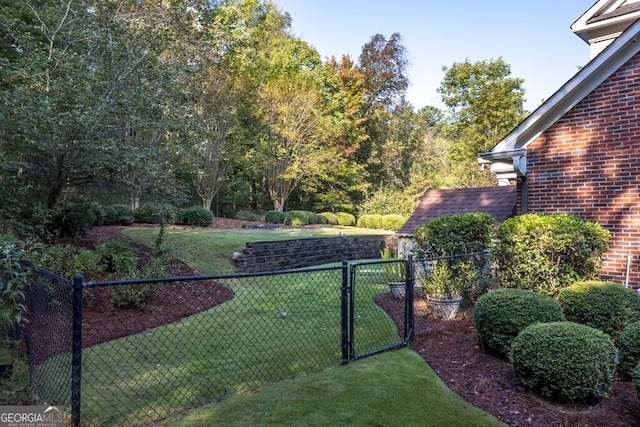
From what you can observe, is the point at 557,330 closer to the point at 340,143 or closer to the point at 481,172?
the point at 481,172

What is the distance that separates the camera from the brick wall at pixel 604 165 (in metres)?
6.49

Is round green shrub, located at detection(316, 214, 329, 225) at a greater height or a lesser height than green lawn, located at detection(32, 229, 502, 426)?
greater

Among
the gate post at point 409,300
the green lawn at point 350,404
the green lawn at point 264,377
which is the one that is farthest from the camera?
the gate post at point 409,300

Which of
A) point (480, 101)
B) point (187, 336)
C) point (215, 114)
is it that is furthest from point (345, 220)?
point (187, 336)

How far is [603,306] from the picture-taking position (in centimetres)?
495

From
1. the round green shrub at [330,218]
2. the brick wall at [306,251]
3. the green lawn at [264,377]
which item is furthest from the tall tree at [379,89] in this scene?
the green lawn at [264,377]

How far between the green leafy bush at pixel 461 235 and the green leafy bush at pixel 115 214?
11.1 m

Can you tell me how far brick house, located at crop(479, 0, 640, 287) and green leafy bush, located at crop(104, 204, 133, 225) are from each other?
12.3m

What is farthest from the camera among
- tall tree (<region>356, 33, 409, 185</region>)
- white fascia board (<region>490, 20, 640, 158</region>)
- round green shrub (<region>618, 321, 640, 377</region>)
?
tall tree (<region>356, 33, 409, 185</region>)

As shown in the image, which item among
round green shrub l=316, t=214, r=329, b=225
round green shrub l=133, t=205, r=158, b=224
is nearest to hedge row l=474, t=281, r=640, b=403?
round green shrub l=133, t=205, r=158, b=224

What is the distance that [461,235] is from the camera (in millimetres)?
7555

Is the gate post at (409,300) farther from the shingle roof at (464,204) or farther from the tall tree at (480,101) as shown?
the tall tree at (480,101)

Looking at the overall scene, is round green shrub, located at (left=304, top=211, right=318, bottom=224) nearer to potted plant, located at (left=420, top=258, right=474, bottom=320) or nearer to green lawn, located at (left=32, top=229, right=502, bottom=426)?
green lawn, located at (left=32, top=229, right=502, bottom=426)

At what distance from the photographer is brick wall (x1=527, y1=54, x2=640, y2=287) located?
6.49 metres
